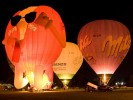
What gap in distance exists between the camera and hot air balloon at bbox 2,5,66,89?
31.5 meters

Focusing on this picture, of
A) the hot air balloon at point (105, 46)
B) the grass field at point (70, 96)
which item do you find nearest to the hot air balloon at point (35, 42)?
the grass field at point (70, 96)

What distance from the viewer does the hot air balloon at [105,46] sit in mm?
34688

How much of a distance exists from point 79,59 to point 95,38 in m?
9.89

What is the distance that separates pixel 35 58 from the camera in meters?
31.5

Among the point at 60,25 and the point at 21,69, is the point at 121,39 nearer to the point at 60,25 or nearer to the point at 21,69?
the point at 60,25

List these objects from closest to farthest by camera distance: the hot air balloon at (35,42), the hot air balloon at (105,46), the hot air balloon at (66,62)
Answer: the hot air balloon at (35,42) → the hot air balloon at (105,46) → the hot air balloon at (66,62)

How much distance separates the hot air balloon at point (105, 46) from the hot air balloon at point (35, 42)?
3.90 m

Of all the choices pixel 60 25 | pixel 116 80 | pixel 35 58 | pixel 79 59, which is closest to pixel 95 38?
pixel 60 25

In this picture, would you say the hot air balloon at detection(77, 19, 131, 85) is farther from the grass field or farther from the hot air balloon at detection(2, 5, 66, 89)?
the grass field

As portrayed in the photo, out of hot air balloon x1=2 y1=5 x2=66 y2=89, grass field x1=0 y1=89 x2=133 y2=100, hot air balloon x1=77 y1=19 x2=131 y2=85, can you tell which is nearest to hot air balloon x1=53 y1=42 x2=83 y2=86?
hot air balloon x1=77 y1=19 x2=131 y2=85

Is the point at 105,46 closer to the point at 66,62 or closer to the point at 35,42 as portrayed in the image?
the point at 35,42

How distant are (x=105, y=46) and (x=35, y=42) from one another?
7.27m

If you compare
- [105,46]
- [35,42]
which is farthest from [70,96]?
[105,46]

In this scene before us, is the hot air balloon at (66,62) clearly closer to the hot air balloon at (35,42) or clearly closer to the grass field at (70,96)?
the hot air balloon at (35,42)
